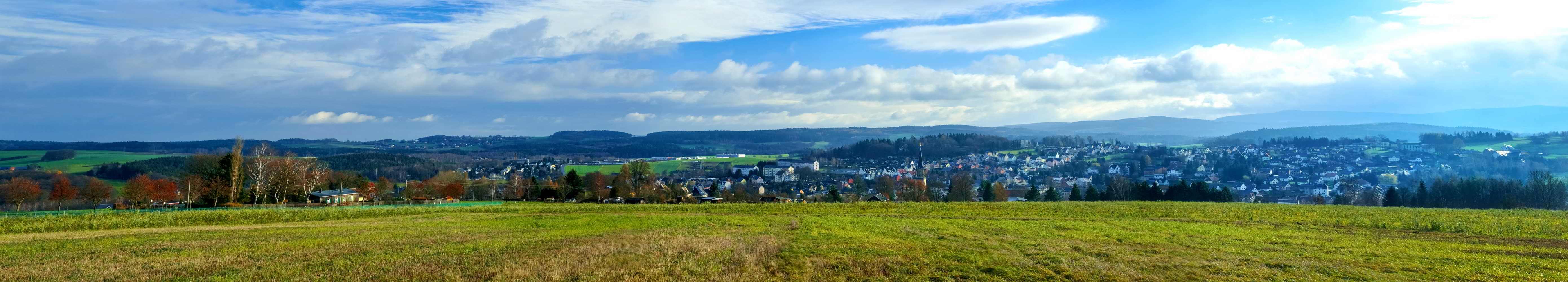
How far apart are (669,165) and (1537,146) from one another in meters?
143

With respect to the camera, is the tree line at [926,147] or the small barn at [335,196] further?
the tree line at [926,147]

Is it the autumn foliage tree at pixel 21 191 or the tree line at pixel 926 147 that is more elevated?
the tree line at pixel 926 147

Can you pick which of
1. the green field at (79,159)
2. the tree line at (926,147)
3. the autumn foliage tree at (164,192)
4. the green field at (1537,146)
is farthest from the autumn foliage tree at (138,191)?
the green field at (1537,146)

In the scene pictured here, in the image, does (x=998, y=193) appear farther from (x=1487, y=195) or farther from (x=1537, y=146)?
(x=1537, y=146)

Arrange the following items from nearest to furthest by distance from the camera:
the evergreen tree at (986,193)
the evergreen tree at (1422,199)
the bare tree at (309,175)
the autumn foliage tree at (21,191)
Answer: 1. the autumn foliage tree at (21,191)
2. the evergreen tree at (1422,199)
3. the bare tree at (309,175)
4. the evergreen tree at (986,193)

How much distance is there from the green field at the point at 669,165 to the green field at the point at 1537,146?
12462cm

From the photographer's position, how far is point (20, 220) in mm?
28250

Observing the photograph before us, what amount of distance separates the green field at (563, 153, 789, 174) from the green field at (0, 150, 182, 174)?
2555 inches

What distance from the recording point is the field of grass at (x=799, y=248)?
13898 millimetres

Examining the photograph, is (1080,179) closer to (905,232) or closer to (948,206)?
(948,206)

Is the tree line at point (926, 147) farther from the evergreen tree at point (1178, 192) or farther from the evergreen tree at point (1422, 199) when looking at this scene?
the evergreen tree at point (1422, 199)

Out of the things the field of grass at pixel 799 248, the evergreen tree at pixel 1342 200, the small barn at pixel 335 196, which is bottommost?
the evergreen tree at pixel 1342 200

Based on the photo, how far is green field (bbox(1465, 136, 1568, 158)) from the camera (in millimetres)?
108688

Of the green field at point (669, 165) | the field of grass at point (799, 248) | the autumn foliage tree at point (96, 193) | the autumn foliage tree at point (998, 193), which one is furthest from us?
the green field at point (669, 165)
